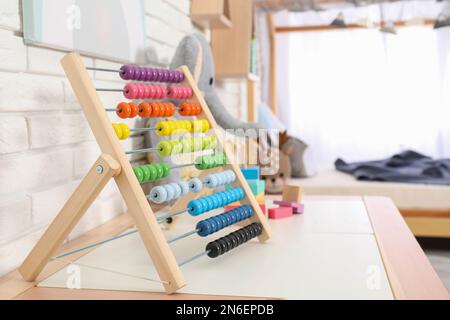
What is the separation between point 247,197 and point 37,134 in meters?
0.41

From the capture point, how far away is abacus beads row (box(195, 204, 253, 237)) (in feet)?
2.92

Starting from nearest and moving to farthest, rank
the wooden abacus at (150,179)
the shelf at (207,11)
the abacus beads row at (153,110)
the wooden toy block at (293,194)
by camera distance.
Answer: the wooden abacus at (150,179), the abacus beads row at (153,110), the wooden toy block at (293,194), the shelf at (207,11)

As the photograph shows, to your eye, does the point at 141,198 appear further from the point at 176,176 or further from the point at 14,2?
the point at 176,176

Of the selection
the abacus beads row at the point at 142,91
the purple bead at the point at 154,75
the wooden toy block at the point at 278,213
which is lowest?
the wooden toy block at the point at 278,213

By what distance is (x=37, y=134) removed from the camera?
909 mm

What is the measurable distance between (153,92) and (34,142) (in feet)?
0.76

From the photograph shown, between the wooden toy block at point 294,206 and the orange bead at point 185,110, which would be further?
the wooden toy block at point 294,206

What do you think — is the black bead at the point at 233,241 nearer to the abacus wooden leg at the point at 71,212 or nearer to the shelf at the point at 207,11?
the abacus wooden leg at the point at 71,212

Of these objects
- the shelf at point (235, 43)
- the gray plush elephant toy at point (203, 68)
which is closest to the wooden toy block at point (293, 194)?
the gray plush elephant toy at point (203, 68)

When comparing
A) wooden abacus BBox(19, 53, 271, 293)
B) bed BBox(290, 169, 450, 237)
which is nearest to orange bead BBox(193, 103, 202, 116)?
wooden abacus BBox(19, 53, 271, 293)

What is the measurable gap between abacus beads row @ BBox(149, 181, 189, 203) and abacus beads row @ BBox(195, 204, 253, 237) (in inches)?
2.6

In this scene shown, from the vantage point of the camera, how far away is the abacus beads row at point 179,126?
97cm

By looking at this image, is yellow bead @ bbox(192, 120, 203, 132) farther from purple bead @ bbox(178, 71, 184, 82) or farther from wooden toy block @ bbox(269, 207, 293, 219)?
wooden toy block @ bbox(269, 207, 293, 219)

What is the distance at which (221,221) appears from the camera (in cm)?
93
